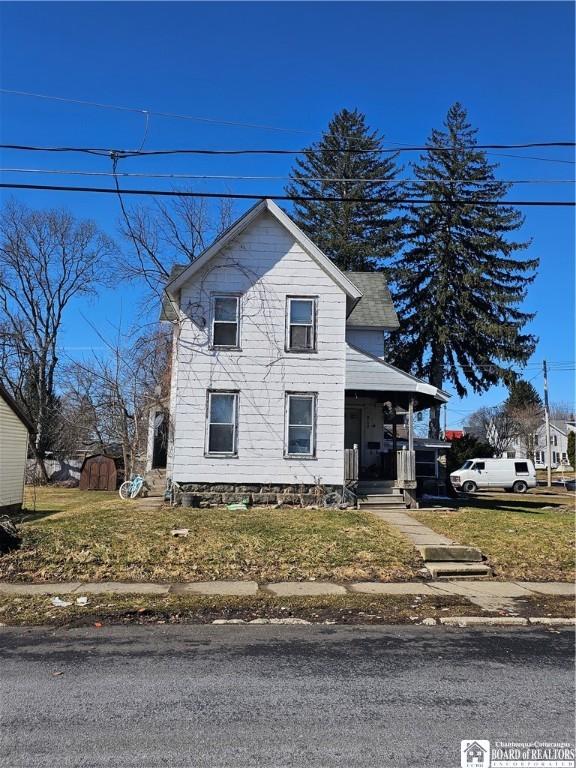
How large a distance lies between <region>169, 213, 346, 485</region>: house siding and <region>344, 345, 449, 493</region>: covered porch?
115 cm

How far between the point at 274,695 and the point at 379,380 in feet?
46.1

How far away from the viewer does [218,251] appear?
17.0m

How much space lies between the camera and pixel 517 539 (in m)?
11.6

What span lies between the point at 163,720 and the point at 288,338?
13485 millimetres

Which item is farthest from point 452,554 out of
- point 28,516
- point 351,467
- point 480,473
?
point 480,473

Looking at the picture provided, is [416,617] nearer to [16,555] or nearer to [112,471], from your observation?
Result: [16,555]

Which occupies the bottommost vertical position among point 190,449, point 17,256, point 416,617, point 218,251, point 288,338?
point 416,617

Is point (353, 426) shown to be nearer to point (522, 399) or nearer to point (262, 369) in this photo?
point (262, 369)

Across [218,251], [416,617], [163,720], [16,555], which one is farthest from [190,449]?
[163,720]

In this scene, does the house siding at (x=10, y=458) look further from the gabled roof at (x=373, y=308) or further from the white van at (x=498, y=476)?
the white van at (x=498, y=476)

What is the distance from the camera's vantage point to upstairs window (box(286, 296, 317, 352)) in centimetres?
1719

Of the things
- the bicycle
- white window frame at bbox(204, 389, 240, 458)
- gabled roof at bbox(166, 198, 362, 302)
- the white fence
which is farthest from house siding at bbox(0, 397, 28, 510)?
the white fence

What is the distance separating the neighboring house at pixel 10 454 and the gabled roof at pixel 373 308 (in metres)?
11.9

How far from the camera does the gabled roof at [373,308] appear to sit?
2328 cm
